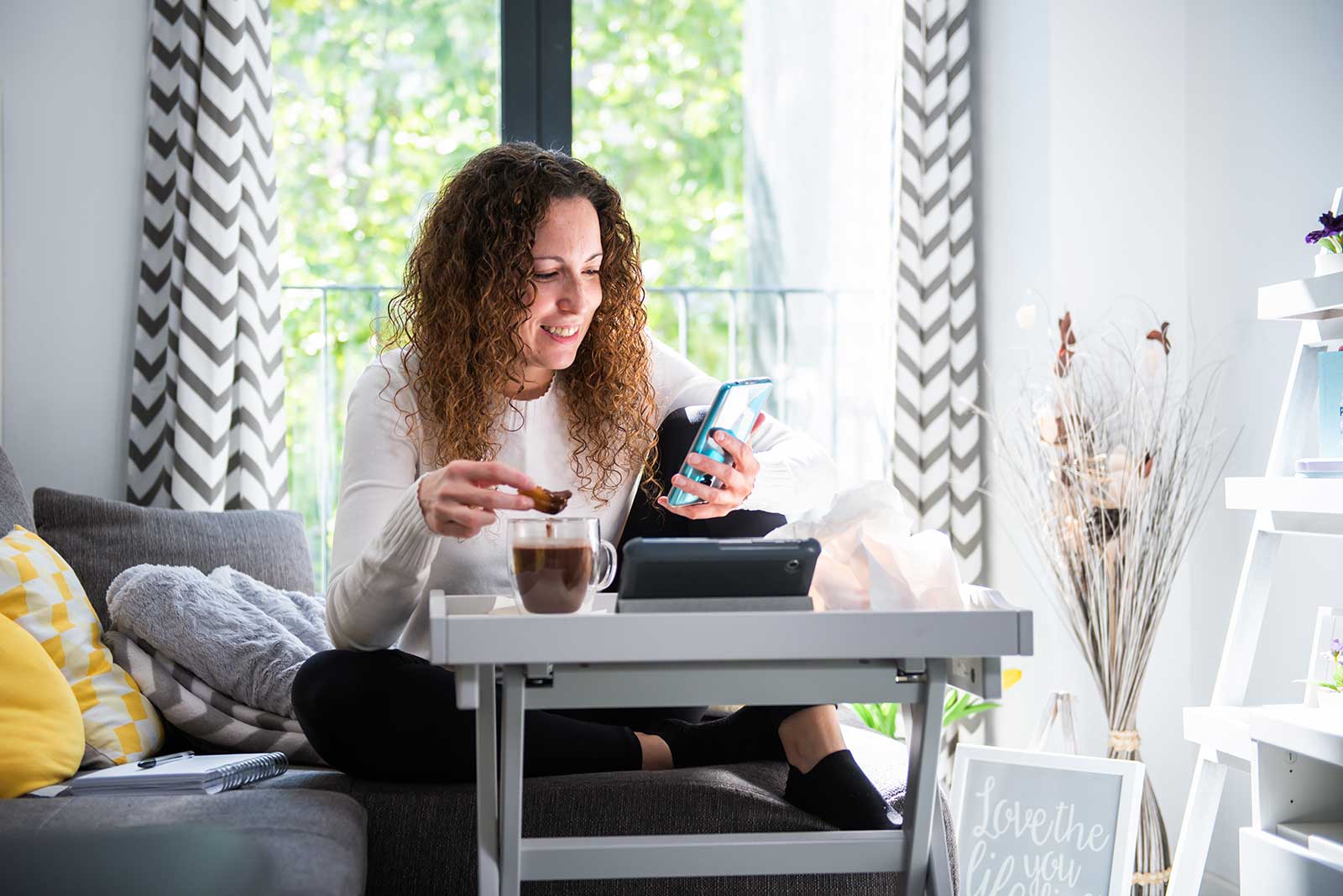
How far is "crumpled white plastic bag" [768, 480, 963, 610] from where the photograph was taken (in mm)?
1238

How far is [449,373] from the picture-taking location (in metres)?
1.79

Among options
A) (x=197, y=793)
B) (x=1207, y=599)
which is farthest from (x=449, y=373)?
(x=1207, y=599)

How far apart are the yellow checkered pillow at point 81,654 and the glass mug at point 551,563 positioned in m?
0.89

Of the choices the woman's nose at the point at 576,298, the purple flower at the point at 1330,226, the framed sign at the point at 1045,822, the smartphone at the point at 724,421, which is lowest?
the framed sign at the point at 1045,822

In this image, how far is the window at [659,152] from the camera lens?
10.0 feet

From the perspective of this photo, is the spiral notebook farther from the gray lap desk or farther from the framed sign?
the framed sign

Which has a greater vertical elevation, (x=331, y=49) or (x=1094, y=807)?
(x=331, y=49)

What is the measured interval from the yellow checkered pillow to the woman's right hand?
77 centimetres

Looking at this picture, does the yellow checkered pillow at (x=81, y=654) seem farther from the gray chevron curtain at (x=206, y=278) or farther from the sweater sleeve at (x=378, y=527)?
the gray chevron curtain at (x=206, y=278)

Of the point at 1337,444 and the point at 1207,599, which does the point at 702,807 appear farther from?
the point at 1207,599

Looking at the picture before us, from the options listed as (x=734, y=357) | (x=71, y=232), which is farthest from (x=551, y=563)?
(x=734, y=357)

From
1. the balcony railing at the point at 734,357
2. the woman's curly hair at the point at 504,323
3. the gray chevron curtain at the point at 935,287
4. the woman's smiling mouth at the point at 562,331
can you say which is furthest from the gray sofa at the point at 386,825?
the balcony railing at the point at 734,357

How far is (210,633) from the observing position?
1.96 metres

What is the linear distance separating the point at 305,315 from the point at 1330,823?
240 cm
